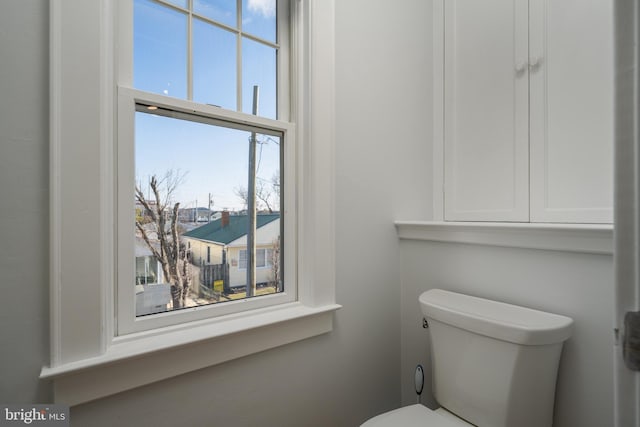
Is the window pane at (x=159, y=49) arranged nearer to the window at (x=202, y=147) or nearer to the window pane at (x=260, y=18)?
the window at (x=202, y=147)

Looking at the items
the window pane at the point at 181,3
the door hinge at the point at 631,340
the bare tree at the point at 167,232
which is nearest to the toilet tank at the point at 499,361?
the door hinge at the point at 631,340

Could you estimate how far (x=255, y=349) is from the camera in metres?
0.98

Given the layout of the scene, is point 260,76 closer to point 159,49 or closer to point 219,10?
point 219,10

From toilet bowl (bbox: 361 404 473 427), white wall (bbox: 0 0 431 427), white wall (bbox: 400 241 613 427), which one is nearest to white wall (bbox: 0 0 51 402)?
white wall (bbox: 0 0 431 427)

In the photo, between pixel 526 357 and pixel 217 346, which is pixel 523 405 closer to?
pixel 526 357

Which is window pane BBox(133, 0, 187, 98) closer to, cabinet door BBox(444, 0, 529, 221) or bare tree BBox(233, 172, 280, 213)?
bare tree BBox(233, 172, 280, 213)

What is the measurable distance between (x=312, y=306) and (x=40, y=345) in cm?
74

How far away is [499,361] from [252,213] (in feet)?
3.00

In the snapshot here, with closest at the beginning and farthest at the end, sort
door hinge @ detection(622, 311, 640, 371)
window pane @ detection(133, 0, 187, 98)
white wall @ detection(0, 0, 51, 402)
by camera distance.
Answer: door hinge @ detection(622, 311, 640, 371) → white wall @ detection(0, 0, 51, 402) → window pane @ detection(133, 0, 187, 98)

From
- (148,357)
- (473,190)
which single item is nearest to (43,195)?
(148,357)

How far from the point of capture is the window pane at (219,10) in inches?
38.3

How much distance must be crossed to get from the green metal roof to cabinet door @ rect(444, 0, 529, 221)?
0.90 meters

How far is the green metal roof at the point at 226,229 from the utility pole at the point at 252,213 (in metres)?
0.02

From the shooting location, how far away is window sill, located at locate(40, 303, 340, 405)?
2.35ft
